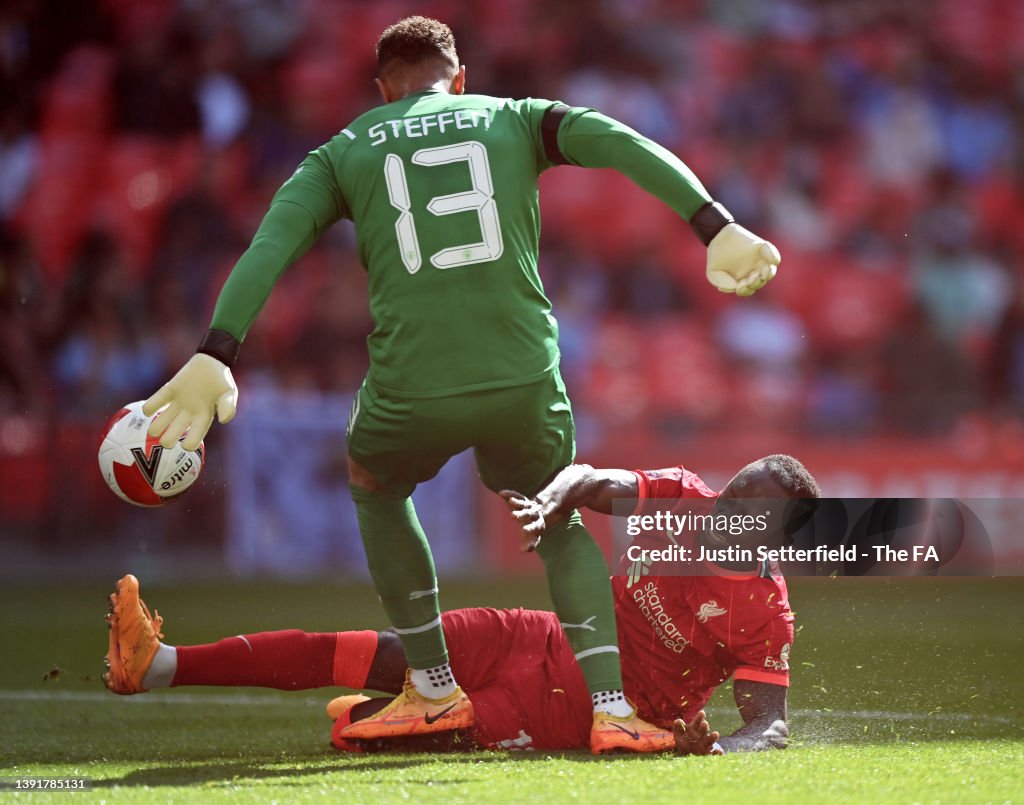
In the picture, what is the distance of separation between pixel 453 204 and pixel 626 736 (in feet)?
4.47

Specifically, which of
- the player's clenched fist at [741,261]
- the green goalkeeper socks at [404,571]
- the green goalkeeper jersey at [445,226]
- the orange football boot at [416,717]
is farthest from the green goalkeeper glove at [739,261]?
the orange football boot at [416,717]

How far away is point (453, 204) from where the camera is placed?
375 centimetres

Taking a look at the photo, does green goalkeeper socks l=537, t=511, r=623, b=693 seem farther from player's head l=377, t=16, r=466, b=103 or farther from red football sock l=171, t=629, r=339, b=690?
player's head l=377, t=16, r=466, b=103

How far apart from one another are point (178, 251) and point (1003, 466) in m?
5.57

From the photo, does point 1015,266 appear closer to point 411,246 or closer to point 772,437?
point 772,437

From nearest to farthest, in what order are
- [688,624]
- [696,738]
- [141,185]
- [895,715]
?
[696,738]
[688,624]
[895,715]
[141,185]

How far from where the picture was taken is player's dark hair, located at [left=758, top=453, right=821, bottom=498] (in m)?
3.90

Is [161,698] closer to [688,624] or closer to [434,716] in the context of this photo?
[434,716]

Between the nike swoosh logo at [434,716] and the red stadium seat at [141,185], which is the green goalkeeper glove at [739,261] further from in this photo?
the red stadium seat at [141,185]

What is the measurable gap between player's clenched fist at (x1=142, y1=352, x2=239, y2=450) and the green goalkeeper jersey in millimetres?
122

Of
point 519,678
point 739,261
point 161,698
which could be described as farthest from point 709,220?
point 161,698

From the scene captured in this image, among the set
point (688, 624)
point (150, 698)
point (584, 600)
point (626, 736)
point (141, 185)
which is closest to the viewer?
point (626, 736)

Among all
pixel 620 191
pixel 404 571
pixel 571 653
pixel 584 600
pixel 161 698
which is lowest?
pixel 161 698

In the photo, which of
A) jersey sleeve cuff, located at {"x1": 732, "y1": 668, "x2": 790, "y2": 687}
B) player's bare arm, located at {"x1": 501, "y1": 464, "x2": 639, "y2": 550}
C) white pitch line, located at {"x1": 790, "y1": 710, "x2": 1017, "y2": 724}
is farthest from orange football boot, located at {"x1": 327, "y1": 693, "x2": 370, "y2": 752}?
white pitch line, located at {"x1": 790, "y1": 710, "x2": 1017, "y2": 724}
